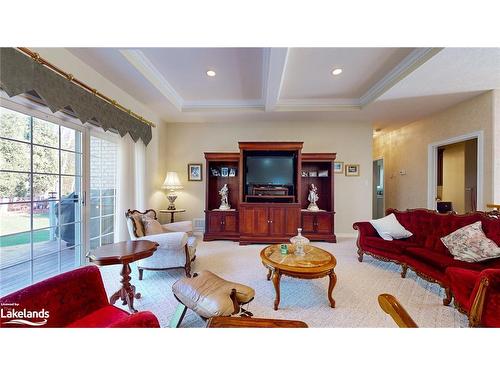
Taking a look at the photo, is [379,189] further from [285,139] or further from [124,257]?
[124,257]

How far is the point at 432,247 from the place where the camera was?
234cm

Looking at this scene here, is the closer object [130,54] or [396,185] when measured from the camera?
[130,54]

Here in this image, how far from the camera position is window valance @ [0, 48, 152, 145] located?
4.56 feet

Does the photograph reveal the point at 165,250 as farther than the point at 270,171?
No

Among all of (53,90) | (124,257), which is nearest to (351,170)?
(124,257)

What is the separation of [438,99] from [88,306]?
5068 millimetres

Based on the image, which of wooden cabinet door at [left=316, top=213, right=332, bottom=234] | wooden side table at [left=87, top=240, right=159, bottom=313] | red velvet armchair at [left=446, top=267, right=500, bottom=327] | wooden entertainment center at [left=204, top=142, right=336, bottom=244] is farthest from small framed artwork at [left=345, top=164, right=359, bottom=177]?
wooden side table at [left=87, top=240, right=159, bottom=313]

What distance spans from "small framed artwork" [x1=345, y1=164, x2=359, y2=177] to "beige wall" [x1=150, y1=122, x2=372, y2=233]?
0.30 feet

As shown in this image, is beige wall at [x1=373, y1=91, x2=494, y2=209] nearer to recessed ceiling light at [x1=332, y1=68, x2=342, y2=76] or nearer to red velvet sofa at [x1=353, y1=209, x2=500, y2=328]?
red velvet sofa at [x1=353, y1=209, x2=500, y2=328]

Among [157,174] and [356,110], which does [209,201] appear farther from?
[356,110]

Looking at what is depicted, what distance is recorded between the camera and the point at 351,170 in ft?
14.3

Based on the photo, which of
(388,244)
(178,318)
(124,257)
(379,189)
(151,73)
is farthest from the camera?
(379,189)

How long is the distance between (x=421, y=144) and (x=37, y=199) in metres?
6.43
